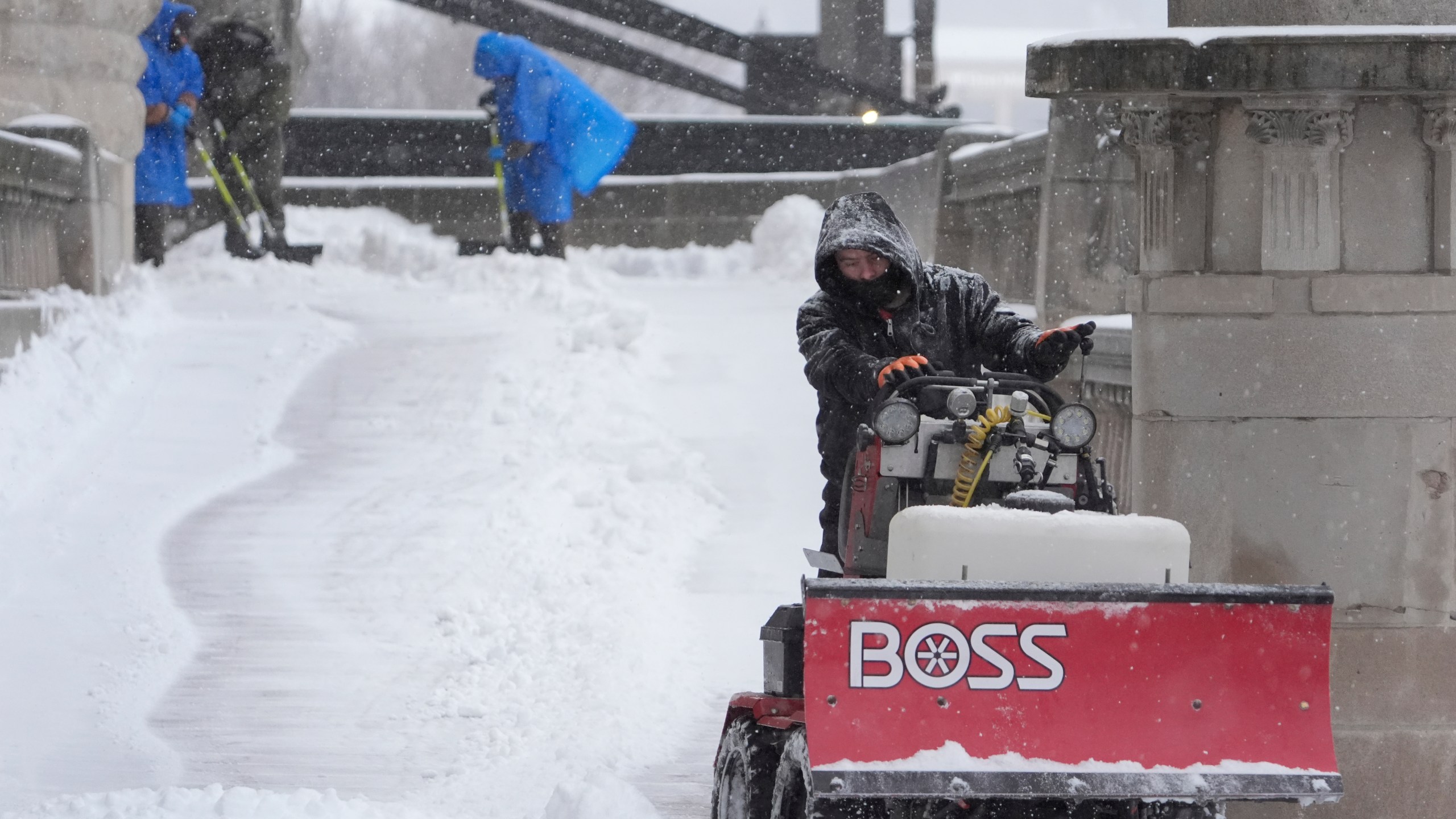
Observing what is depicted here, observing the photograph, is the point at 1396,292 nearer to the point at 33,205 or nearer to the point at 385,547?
the point at 385,547

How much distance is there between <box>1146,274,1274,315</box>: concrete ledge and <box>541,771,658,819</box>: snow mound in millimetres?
2408

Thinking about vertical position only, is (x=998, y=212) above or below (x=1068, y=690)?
above

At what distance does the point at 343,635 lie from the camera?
776 centimetres

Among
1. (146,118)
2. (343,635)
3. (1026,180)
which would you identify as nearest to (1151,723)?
(343,635)

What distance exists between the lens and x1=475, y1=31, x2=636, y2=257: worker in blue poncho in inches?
671

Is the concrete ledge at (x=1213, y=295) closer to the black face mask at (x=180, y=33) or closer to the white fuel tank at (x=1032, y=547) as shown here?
the white fuel tank at (x=1032, y=547)

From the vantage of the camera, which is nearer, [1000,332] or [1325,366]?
[1000,332]

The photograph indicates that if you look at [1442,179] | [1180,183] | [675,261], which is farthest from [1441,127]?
[675,261]

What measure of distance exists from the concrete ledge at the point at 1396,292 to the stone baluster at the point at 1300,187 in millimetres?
75

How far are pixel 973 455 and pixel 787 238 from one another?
14.9 meters

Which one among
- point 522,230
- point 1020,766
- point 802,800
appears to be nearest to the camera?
point 1020,766

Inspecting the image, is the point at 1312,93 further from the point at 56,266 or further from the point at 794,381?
the point at 56,266

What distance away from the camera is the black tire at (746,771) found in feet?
16.2

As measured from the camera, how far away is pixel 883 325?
538cm
